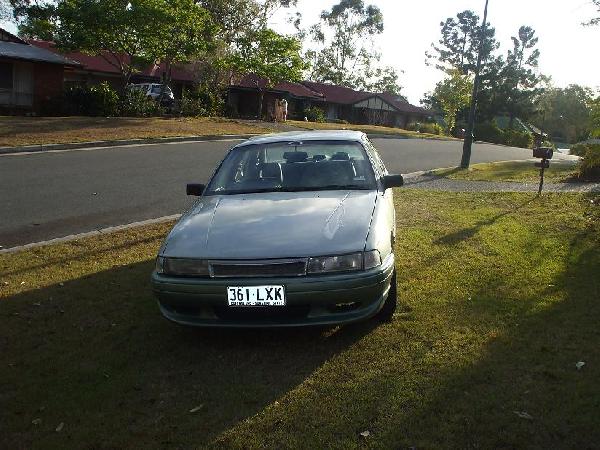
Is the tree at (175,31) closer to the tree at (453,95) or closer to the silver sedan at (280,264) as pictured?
the silver sedan at (280,264)

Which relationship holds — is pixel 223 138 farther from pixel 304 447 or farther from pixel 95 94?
pixel 304 447

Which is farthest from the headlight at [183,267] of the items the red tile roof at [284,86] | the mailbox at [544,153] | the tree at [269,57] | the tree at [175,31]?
the red tile roof at [284,86]

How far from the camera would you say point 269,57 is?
32438 millimetres

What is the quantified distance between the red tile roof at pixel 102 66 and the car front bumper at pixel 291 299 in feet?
104

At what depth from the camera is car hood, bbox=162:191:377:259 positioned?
3834 mm

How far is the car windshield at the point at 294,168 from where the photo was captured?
5.11 m

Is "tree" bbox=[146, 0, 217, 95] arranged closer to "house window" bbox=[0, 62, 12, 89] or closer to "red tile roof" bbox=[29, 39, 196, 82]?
"house window" bbox=[0, 62, 12, 89]

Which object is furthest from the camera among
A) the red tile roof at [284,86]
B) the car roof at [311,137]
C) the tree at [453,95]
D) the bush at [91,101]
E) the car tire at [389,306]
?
the tree at [453,95]

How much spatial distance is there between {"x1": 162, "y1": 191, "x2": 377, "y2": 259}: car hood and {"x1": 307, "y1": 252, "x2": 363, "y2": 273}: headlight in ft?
0.13

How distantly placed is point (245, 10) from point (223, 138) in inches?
707

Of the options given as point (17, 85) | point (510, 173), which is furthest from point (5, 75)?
point (510, 173)

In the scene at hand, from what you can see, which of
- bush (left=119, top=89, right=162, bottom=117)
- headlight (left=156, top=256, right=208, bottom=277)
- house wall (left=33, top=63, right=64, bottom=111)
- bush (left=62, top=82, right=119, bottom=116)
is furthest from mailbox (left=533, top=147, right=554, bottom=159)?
house wall (left=33, top=63, right=64, bottom=111)

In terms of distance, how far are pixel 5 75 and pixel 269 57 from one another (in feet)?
44.8

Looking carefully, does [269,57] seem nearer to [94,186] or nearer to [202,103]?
[202,103]
